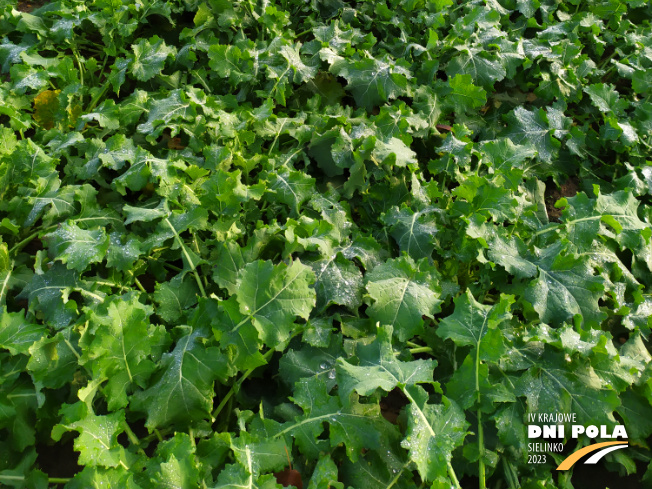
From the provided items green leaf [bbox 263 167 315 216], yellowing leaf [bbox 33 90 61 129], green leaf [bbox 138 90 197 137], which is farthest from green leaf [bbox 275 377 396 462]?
yellowing leaf [bbox 33 90 61 129]

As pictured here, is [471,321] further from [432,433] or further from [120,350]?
[120,350]

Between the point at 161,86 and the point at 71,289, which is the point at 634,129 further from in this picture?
the point at 71,289

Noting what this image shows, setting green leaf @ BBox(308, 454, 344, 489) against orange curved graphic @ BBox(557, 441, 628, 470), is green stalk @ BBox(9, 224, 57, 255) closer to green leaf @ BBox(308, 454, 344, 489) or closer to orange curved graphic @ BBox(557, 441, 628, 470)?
green leaf @ BBox(308, 454, 344, 489)

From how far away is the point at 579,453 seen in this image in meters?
2.11

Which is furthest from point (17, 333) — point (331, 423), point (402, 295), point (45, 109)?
point (45, 109)

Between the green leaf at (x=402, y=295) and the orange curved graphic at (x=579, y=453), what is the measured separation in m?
0.76

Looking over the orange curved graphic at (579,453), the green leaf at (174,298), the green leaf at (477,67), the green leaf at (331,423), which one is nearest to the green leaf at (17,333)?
the green leaf at (174,298)

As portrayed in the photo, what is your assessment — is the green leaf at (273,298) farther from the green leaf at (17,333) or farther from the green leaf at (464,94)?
the green leaf at (464,94)

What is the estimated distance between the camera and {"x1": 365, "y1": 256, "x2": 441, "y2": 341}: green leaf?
7.05 feet

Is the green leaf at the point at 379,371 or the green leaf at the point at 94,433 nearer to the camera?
the green leaf at the point at 94,433

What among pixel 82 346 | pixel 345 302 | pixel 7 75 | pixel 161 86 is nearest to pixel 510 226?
pixel 345 302

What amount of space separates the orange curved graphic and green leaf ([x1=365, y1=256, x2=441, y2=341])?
2.49 feet

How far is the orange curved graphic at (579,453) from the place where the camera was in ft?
6.83

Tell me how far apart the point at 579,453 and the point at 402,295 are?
93 cm
